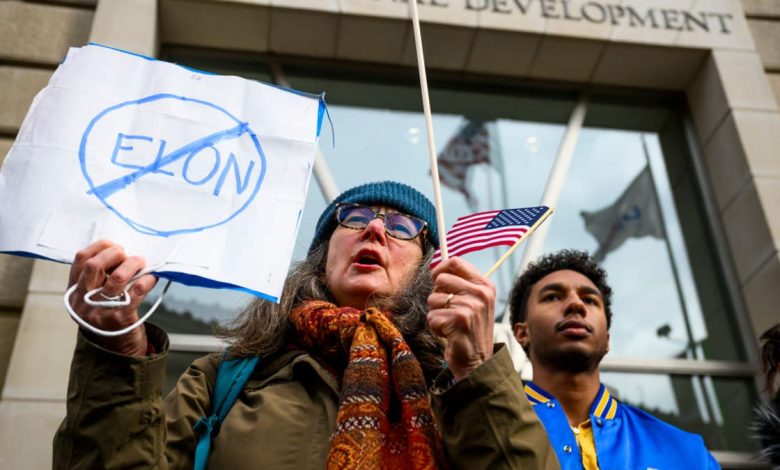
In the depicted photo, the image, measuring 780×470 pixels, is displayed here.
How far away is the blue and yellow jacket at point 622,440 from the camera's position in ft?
10.3

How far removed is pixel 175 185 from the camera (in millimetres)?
2086

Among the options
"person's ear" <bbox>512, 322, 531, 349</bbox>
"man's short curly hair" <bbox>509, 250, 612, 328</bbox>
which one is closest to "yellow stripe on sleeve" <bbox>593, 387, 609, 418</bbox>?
"person's ear" <bbox>512, 322, 531, 349</bbox>

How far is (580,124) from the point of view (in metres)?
6.52

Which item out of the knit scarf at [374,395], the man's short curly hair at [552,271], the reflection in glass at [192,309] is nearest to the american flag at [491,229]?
the knit scarf at [374,395]

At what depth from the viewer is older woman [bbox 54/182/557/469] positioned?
1791 millimetres

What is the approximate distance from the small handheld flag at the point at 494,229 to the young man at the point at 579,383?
3.11 feet

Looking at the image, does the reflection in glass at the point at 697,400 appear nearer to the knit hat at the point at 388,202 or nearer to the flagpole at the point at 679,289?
the flagpole at the point at 679,289

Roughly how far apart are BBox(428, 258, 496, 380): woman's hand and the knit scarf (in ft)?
0.60

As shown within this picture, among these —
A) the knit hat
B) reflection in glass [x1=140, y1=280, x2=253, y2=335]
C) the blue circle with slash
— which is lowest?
the blue circle with slash

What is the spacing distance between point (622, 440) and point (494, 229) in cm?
126

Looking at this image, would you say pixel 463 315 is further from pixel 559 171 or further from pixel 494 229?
pixel 559 171

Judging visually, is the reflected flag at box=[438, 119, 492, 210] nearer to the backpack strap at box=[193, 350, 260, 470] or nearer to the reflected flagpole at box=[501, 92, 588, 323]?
the reflected flagpole at box=[501, 92, 588, 323]

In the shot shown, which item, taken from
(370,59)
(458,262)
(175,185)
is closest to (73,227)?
(175,185)

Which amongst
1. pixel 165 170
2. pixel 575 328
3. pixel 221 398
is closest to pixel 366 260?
pixel 221 398
